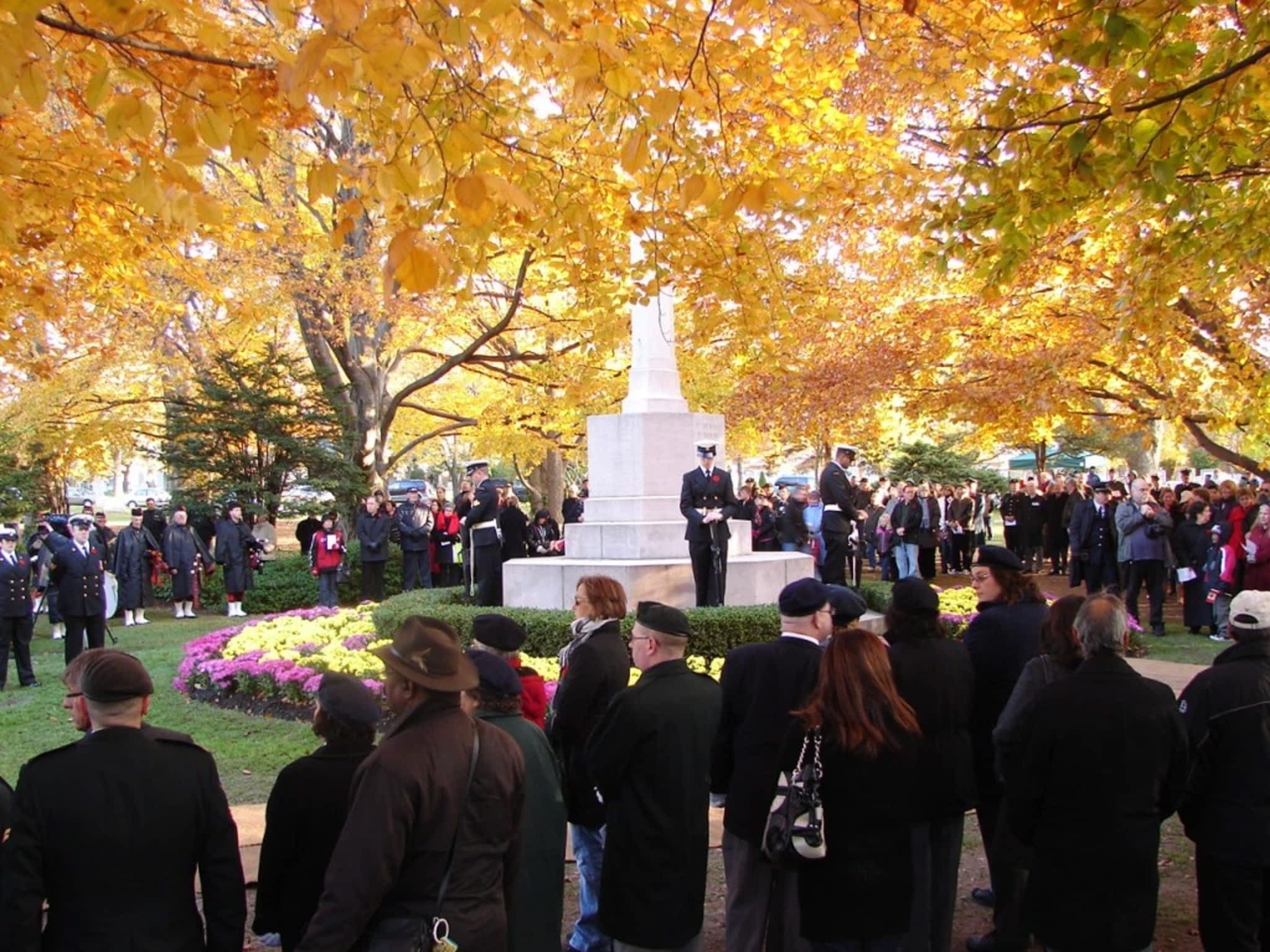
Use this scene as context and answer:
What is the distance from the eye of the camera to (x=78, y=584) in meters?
13.2

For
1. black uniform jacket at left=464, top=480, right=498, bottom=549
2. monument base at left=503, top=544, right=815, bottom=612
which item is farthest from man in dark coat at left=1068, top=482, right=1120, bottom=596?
black uniform jacket at left=464, top=480, right=498, bottom=549

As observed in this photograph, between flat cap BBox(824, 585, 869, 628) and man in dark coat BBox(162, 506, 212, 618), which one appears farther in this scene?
man in dark coat BBox(162, 506, 212, 618)

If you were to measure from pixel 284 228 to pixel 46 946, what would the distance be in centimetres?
2035

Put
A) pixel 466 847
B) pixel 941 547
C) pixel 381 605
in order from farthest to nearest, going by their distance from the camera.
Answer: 1. pixel 941 547
2. pixel 381 605
3. pixel 466 847

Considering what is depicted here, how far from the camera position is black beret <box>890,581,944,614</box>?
501 centimetres

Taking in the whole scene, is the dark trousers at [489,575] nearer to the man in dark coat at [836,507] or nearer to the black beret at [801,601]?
the man in dark coat at [836,507]

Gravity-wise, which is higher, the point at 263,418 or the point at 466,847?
the point at 263,418

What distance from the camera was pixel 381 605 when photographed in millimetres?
14062

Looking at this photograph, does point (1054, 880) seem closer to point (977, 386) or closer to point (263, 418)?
point (977, 386)

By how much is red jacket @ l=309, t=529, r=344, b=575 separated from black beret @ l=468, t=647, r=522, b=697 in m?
15.2

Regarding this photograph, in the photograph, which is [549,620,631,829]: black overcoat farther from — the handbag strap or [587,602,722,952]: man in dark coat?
the handbag strap

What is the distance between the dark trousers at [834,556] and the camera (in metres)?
15.5

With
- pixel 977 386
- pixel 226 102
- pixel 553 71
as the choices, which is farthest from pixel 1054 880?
pixel 977 386

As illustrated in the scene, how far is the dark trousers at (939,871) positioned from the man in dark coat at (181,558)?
1687 centimetres
